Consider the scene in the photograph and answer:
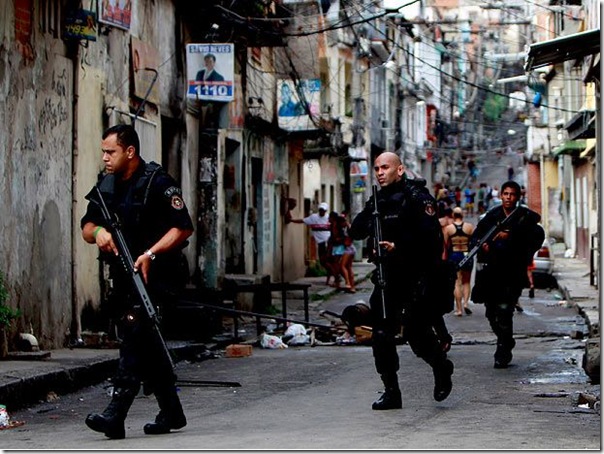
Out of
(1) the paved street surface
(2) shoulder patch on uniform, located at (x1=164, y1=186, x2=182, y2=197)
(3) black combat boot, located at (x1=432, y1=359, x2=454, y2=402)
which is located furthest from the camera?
(3) black combat boot, located at (x1=432, y1=359, x2=454, y2=402)

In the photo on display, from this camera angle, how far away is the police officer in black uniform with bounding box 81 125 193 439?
8648 mm

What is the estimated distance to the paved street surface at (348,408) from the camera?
330 inches

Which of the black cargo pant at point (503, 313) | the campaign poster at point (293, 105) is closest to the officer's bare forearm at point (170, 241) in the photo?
the black cargo pant at point (503, 313)

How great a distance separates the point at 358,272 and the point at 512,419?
28961 mm

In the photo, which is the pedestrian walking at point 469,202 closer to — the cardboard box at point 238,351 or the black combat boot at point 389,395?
the cardboard box at point 238,351

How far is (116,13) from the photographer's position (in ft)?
54.9

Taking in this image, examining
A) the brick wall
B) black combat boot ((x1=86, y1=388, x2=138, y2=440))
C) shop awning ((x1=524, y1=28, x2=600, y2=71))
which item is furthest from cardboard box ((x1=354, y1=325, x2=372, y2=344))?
black combat boot ((x1=86, y1=388, x2=138, y2=440))

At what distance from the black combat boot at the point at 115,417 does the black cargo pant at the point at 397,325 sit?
238cm

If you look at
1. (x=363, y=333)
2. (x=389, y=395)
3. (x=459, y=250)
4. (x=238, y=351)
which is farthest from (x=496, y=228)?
(x=459, y=250)

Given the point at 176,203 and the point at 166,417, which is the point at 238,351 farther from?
the point at 176,203

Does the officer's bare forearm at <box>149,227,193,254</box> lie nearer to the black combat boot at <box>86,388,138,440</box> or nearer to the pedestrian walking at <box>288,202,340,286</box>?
the black combat boot at <box>86,388,138,440</box>

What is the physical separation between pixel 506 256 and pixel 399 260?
14.6 feet

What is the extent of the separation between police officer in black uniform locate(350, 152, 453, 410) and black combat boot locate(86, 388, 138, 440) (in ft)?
Answer: 7.93

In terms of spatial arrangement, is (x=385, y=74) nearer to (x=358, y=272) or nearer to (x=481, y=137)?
(x=358, y=272)
